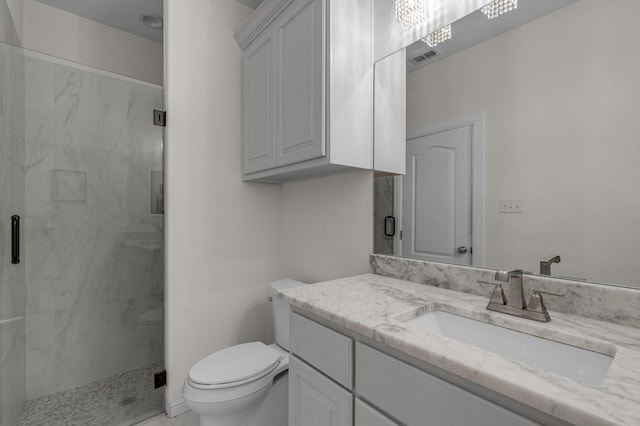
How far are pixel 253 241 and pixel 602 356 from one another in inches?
71.4

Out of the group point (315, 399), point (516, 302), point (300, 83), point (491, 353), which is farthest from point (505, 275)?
point (300, 83)

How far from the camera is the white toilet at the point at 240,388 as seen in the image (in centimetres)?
132

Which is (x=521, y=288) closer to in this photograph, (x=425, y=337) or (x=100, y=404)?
(x=425, y=337)

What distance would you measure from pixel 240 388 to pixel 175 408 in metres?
0.71

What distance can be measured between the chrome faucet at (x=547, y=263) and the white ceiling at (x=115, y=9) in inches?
89.8

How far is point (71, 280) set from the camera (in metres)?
1.83

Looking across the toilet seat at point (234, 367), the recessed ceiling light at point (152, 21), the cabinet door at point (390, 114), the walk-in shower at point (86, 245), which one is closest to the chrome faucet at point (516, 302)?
the cabinet door at point (390, 114)

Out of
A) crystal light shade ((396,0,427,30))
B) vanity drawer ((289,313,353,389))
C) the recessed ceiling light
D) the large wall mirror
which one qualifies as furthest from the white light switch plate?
the recessed ceiling light

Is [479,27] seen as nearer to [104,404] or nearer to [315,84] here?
[315,84]

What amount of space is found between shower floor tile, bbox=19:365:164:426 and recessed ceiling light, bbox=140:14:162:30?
2448 mm

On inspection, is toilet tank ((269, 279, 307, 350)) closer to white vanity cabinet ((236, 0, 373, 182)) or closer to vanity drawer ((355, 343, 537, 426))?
white vanity cabinet ((236, 0, 373, 182))

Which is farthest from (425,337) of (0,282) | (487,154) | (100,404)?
(100,404)

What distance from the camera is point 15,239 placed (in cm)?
156

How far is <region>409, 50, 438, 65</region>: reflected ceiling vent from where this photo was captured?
1.29 m
